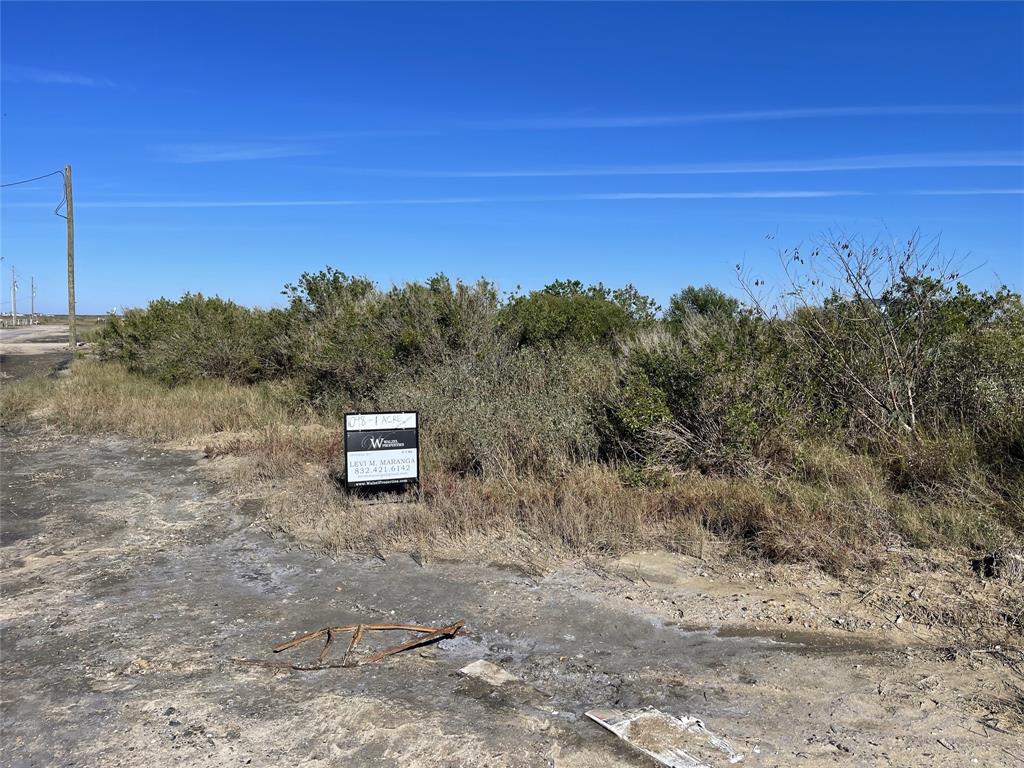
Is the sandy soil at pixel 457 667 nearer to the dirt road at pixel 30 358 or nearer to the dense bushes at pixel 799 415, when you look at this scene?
the dense bushes at pixel 799 415

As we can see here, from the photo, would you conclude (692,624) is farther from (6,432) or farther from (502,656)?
(6,432)

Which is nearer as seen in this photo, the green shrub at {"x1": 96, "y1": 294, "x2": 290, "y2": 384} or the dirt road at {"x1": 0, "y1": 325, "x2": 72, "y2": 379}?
the green shrub at {"x1": 96, "y1": 294, "x2": 290, "y2": 384}

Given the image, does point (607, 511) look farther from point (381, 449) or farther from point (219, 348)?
point (219, 348)

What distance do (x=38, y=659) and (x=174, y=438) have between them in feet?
27.3

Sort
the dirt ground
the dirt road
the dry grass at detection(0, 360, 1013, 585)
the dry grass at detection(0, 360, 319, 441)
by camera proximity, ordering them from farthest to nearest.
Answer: the dirt road
the dry grass at detection(0, 360, 319, 441)
the dry grass at detection(0, 360, 1013, 585)
the dirt ground

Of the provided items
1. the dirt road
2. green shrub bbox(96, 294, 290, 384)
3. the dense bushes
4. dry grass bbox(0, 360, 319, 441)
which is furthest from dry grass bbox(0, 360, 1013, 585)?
the dirt road

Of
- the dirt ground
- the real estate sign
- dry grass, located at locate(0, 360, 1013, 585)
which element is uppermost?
the real estate sign

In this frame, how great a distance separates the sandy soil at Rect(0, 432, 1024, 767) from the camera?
3332 mm

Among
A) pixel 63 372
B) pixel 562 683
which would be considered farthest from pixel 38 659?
pixel 63 372

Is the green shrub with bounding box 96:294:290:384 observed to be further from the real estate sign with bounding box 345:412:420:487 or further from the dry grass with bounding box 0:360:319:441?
the real estate sign with bounding box 345:412:420:487

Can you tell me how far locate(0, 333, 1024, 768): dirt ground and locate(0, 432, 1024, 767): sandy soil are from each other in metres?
0.01

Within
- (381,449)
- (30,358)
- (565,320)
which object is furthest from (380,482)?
(30,358)

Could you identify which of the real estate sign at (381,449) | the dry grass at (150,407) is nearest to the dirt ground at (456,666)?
the real estate sign at (381,449)

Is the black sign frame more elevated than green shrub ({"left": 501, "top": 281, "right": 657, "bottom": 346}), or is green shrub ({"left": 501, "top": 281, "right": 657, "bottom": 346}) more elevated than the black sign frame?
green shrub ({"left": 501, "top": 281, "right": 657, "bottom": 346})
